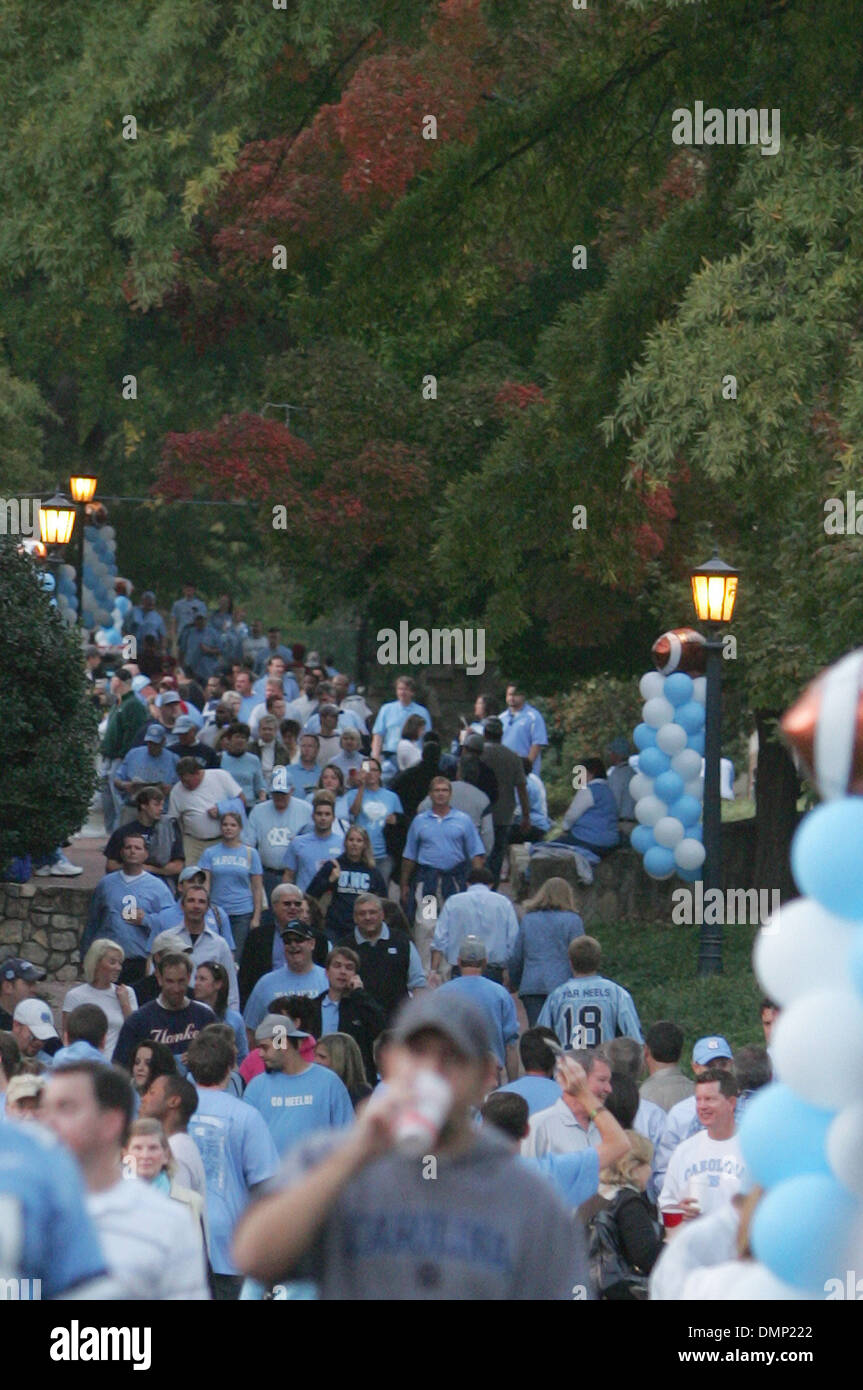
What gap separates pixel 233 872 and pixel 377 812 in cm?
246

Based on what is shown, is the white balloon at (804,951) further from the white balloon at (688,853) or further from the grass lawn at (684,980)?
the white balloon at (688,853)

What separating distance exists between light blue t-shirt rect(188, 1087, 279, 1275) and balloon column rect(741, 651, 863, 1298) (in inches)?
167

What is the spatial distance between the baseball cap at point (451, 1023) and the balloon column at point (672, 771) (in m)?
13.8

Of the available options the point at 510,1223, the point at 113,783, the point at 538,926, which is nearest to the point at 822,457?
the point at 538,926

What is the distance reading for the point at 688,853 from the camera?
1781 centimetres

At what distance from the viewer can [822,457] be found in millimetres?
13391

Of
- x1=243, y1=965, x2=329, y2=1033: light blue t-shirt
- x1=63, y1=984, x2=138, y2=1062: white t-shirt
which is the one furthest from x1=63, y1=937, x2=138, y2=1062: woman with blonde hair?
x1=243, y1=965, x2=329, y2=1033: light blue t-shirt

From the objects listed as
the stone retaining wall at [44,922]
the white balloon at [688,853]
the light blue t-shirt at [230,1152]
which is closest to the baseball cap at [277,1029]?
the light blue t-shirt at [230,1152]

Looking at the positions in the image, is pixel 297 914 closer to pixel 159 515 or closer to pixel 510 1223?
pixel 510 1223

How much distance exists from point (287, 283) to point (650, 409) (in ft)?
40.2

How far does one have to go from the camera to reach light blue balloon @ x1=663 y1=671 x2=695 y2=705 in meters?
18.0

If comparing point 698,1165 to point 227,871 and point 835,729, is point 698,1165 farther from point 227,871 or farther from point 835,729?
point 227,871

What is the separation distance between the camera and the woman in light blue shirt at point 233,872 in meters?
14.1
